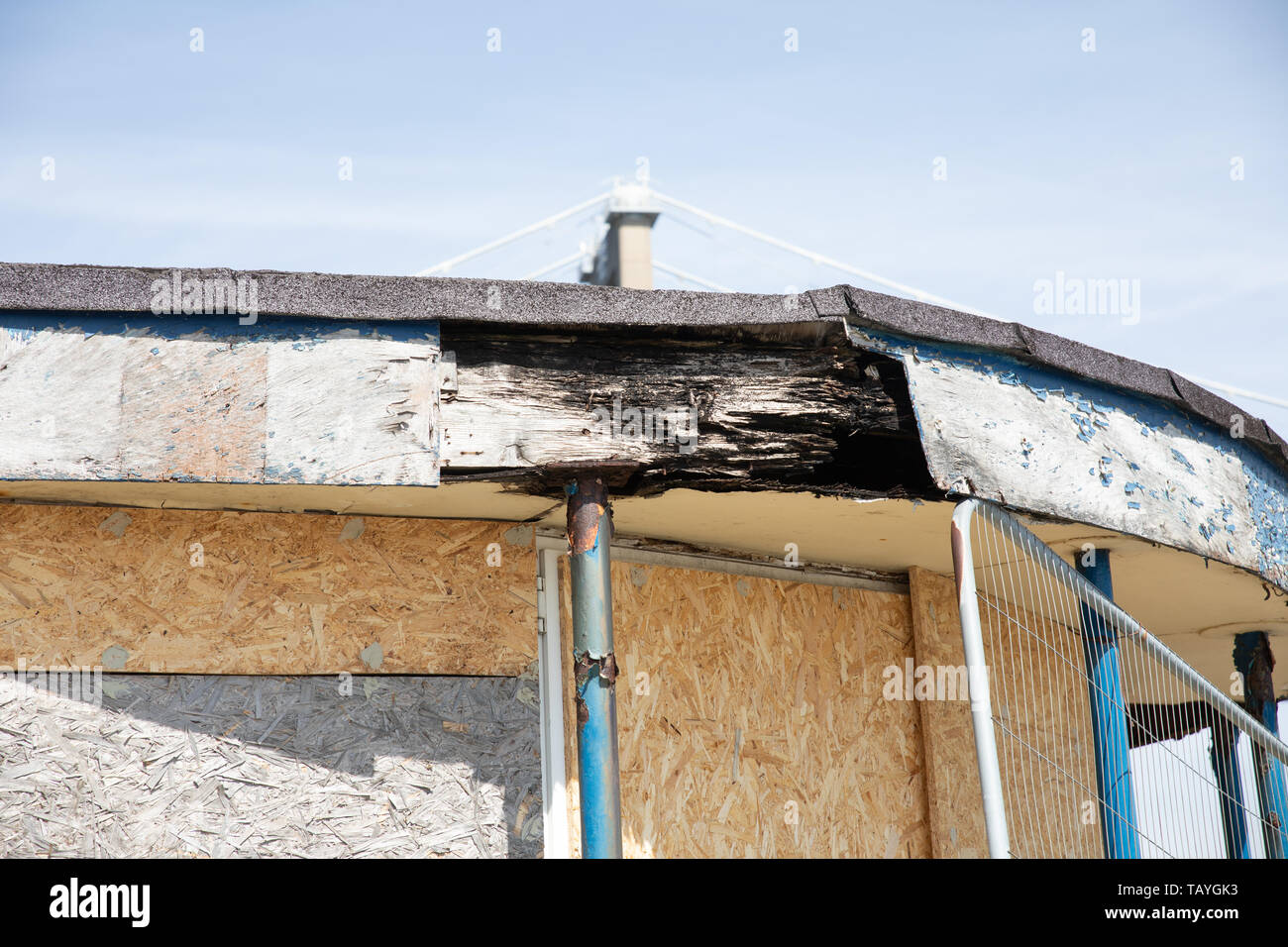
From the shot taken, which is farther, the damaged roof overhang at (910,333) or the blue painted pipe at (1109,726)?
the blue painted pipe at (1109,726)

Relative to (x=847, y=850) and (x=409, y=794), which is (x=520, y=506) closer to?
(x=409, y=794)

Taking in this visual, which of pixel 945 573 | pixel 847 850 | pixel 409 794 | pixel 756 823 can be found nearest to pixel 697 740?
pixel 756 823

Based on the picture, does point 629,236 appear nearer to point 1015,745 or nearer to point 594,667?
point 1015,745

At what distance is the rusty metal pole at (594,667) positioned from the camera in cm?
492

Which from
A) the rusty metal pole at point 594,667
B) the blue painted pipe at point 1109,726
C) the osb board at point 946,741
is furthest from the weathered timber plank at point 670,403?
the osb board at point 946,741

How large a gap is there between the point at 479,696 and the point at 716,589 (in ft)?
4.68

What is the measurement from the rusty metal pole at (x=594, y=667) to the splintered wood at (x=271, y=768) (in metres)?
0.59

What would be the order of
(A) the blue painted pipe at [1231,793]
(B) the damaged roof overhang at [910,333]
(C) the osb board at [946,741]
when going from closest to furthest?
1. (B) the damaged roof overhang at [910,333]
2. (C) the osb board at [946,741]
3. (A) the blue painted pipe at [1231,793]

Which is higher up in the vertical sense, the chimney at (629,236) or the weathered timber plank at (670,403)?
the chimney at (629,236)

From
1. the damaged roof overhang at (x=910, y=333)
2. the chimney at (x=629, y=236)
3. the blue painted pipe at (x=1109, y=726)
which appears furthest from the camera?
the chimney at (x=629, y=236)

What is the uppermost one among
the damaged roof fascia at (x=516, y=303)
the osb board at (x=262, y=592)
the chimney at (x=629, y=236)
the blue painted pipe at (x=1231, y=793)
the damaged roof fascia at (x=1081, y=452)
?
the chimney at (x=629, y=236)

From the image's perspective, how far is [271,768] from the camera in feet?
17.1

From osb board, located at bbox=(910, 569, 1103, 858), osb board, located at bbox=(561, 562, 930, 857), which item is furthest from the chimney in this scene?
osb board, located at bbox=(561, 562, 930, 857)

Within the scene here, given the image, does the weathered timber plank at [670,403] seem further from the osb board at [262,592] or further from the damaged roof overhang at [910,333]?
the osb board at [262,592]
